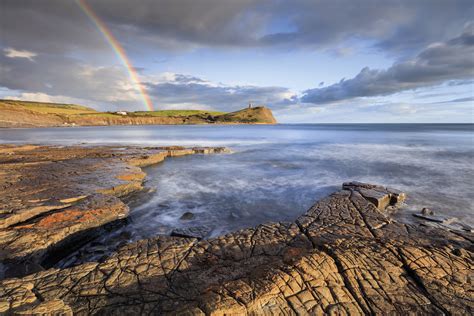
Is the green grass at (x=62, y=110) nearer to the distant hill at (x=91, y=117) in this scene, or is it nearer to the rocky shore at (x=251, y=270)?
the distant hill at (x=91, y=117)

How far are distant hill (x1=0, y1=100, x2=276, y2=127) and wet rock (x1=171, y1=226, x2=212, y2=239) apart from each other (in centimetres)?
13279

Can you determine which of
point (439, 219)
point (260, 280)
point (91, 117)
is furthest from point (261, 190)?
point (91, 117)

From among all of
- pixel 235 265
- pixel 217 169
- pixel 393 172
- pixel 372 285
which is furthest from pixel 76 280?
pixel 393 172

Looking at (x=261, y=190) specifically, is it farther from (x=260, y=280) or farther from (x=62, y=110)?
(x=62, y=110)

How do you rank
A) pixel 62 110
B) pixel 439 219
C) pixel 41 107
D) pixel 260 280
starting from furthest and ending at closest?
pixel 62 110 < pixel 41 107 < pixel 439 219 < pixel 260 280

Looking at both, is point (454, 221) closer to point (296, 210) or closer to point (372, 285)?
point (296, 210)

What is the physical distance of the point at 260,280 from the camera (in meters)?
3.49

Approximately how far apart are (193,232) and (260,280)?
12.9 feet

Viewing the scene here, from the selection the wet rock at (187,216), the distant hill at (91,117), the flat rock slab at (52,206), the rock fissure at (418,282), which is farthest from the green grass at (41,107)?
the rock fissure at (418,282)

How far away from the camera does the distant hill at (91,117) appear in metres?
105

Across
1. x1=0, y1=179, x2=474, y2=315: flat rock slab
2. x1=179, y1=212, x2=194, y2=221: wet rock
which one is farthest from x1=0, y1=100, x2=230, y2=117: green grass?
x1=0, y1=179, x2=474, y2=315: flat rock slab

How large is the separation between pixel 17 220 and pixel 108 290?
4.82m

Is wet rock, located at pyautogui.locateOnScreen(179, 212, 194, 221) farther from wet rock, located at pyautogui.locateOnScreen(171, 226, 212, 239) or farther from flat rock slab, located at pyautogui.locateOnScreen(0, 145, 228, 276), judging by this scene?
flat rock slab, located at pyautogui.locateOnScreen(0, 145, 228, 276)

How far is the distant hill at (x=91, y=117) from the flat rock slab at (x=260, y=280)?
134276 millimetres
